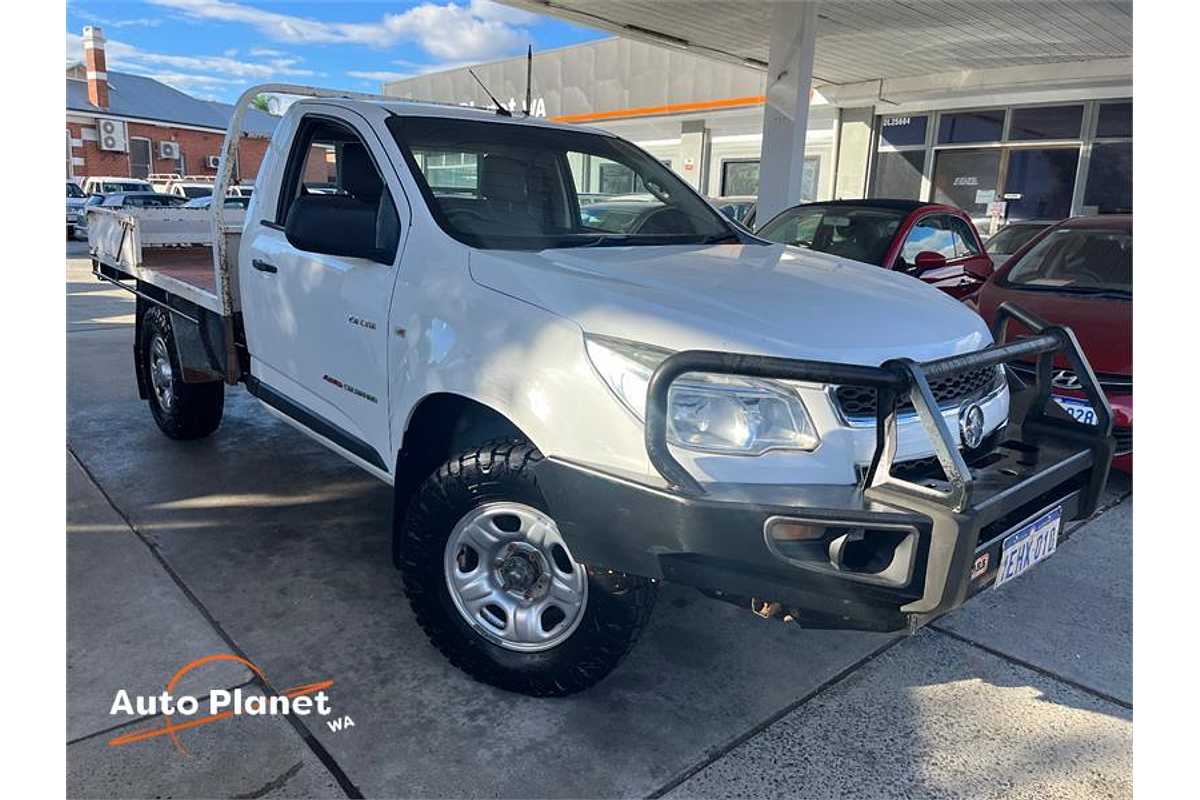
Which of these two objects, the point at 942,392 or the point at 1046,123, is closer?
the point at 942,392

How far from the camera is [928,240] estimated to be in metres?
7.15

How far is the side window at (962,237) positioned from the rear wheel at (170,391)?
6289mm

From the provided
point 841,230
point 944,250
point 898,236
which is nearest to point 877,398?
point 898,236

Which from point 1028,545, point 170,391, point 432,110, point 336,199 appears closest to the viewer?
point 1028,545

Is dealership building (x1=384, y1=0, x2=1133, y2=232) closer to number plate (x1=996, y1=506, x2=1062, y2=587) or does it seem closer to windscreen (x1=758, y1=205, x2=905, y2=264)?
windscreen (x1=758, y1=205, x2=905, y2=264)

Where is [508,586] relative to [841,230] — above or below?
below

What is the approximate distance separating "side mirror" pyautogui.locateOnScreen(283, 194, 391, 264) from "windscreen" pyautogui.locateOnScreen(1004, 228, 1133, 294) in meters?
4.71

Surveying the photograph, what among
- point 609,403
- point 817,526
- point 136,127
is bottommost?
point 817,526

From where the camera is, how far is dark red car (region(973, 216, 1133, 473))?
4668 millimetres

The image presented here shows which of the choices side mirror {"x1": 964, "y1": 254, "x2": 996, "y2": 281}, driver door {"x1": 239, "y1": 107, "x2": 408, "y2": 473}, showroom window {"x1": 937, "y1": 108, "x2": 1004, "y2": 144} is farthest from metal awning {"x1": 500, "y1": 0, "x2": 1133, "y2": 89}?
driver door {"x1": 239, "y1": 107, "x2": 408, "y2": 473}

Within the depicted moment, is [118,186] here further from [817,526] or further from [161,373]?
[817,526]

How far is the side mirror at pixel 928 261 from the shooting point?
6.87 metres

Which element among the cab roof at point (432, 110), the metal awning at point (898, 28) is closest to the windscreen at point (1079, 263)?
the cab roof at point (432, 110)

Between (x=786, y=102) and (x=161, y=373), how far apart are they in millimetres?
8433
